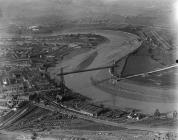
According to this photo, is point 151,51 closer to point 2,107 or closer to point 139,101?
point 139,101

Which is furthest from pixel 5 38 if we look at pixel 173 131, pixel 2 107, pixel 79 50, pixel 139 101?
pixel 173 131

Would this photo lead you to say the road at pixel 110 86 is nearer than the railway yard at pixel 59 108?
No

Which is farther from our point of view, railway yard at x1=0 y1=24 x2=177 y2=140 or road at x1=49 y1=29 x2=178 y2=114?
road at x1=49 y1=29 x2=178 y2=114

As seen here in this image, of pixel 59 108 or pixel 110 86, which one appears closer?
pixel 59 108
